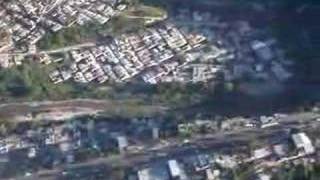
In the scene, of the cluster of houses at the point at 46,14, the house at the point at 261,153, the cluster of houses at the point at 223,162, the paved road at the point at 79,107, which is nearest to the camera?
the cluster of houses at the point at 223,162

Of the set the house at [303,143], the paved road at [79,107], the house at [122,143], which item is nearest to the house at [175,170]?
the house at [122,143]

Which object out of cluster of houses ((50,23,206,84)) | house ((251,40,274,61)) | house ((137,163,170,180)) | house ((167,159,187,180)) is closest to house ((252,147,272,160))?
house ((167,159,187,180))

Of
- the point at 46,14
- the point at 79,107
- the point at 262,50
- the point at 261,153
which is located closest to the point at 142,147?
the point at 79,107

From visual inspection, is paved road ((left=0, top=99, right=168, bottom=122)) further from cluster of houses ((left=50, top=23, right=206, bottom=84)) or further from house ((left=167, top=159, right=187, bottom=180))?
house ((left=167, top=159, right=187, bottom=180))

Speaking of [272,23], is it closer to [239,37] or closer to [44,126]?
[239,37]

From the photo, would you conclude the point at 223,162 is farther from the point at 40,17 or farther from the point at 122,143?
the point at 40,17

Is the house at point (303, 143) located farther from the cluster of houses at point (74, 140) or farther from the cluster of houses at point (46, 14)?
the cluster of houses at point (46, 14)

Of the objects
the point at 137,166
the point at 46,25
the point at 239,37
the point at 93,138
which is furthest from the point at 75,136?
the point at 239,37
